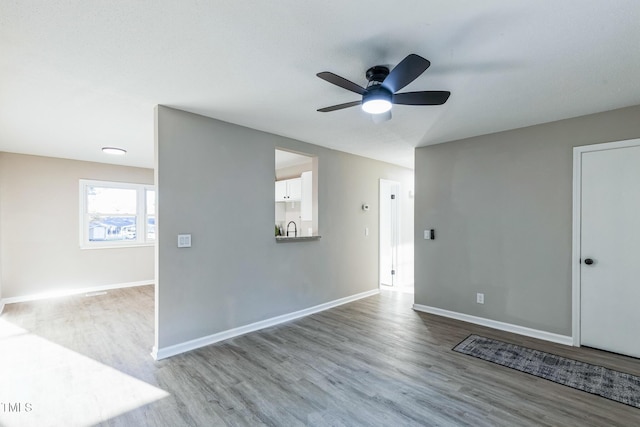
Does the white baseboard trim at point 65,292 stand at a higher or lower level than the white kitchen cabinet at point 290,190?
lower

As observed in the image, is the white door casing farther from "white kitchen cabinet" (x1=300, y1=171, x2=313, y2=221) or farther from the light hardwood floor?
"white kitchen cabinet" (x1=300, y1=171, x2=313, y2=221)

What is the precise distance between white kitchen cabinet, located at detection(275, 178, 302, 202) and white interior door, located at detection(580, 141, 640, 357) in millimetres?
3910

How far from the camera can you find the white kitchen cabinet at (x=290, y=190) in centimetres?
546

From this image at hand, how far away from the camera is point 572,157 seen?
3213 mm

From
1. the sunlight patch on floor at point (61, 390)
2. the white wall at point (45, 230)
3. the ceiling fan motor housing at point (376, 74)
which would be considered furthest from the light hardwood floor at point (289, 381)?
the ceiling fan motor housing at point (376, 74)

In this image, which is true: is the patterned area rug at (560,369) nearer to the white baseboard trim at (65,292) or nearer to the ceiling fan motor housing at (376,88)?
the ceiling fan motor housing at (376,88)

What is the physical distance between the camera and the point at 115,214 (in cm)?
Result: 594

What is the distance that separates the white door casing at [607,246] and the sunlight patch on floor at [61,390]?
4.11m

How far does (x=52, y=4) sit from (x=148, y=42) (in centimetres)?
46

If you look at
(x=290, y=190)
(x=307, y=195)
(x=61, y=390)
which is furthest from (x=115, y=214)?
(x=61, y=390)

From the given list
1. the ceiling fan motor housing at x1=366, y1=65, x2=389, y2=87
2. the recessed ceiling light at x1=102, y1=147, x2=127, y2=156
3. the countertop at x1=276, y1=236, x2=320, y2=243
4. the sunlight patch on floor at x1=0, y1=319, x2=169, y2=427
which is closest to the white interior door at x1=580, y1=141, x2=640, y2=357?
the ceiling fan motor housing at x1=366, y1=65, x2=389, y2=87

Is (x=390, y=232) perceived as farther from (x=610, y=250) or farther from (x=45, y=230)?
(x=45, y=230)

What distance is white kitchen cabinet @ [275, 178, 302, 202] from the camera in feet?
17.9

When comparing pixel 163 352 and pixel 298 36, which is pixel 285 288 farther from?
pixel 298 36
